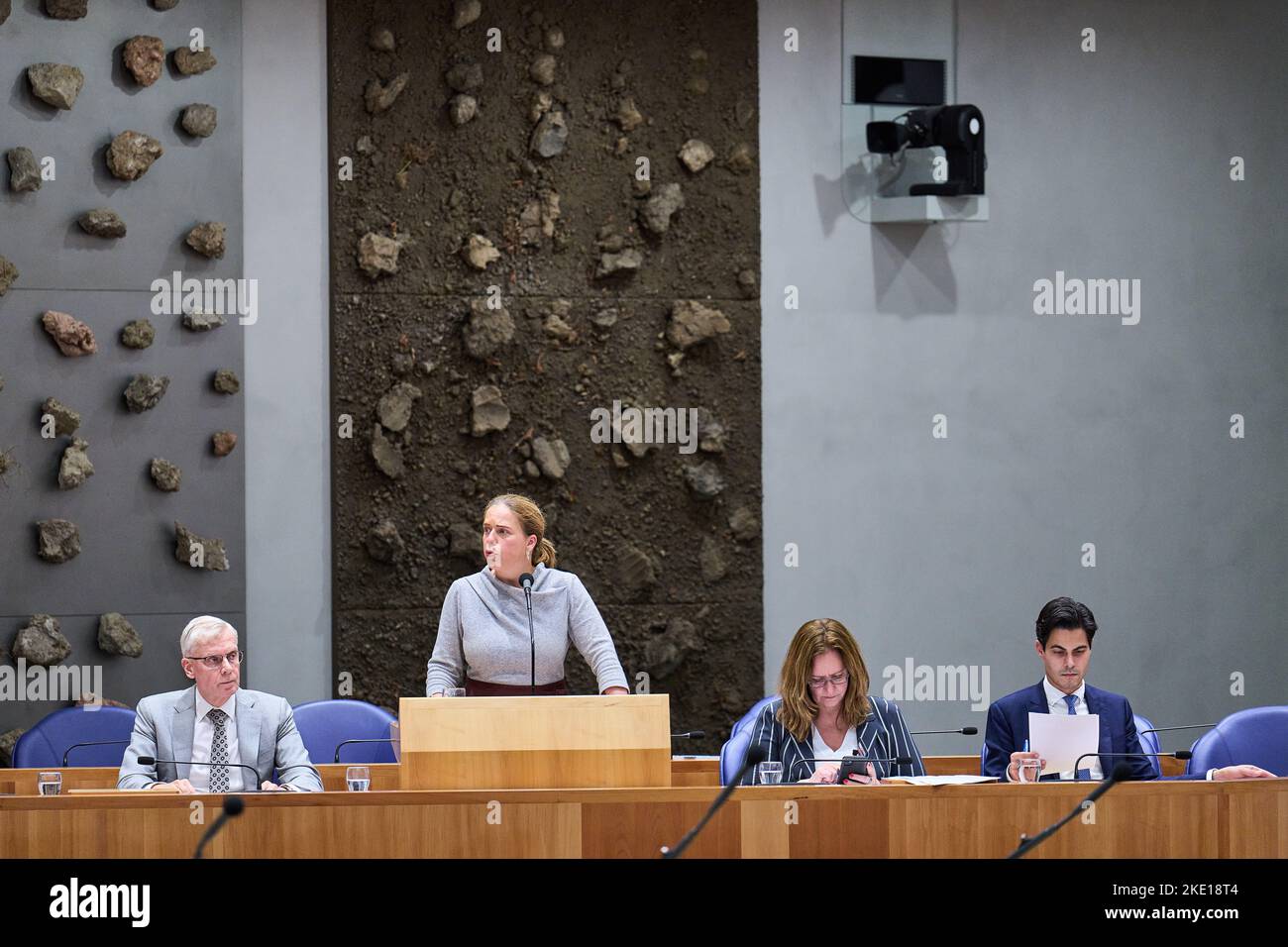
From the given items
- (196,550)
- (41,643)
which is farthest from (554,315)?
(41,643)

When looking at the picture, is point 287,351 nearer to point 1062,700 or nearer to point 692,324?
point 692,324

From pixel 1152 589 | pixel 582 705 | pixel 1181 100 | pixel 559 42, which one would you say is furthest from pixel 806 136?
pixel 582 705

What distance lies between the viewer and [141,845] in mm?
3162

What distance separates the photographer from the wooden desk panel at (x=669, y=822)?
3170mm

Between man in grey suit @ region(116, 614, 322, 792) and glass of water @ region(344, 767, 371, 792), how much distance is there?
28 cm

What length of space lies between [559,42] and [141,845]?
150 inches

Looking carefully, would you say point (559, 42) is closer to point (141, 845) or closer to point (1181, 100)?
point (1181, 100)

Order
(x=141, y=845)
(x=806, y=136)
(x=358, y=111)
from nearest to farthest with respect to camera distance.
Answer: (x=141, y=845), (x=358, y=111), (x=806, y=136)

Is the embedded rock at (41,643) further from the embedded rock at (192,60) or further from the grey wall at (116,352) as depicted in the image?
the embedded rock at (192,60)

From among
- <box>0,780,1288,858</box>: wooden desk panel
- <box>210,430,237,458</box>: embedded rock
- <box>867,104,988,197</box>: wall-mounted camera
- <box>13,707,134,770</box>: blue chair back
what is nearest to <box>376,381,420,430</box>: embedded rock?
<box>210,430,237,458</box>: embedded rock

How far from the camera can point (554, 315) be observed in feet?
19.9

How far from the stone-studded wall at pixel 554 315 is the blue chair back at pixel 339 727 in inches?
47.6

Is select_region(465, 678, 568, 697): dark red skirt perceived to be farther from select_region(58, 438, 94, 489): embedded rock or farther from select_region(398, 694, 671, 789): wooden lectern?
select_region(58, 438, 94, 489): embedded rock

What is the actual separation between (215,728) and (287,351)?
2255mm
